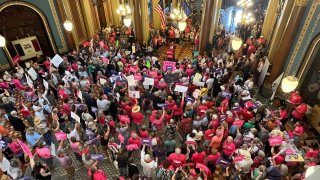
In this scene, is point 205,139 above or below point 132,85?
below

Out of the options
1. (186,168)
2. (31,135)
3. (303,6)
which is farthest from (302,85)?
(31,135)

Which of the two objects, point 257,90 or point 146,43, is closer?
point 257,90

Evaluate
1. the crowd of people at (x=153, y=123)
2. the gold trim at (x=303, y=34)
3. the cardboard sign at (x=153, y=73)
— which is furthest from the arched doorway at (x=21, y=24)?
the gold trim at (x=303, y=34)

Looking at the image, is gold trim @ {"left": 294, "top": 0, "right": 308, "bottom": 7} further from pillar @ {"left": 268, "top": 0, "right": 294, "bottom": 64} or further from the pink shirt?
the pink shirt

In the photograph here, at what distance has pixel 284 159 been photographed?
748 cm

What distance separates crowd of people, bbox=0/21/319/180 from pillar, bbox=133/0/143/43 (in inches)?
118

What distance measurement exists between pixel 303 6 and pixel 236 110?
4.77 metres

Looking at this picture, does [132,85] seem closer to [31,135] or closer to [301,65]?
[31,135]

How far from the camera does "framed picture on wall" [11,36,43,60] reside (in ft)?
48.0

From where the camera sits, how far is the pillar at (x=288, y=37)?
10.0 m

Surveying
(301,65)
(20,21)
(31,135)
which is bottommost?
(31,135)

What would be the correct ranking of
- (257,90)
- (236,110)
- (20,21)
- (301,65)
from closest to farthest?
(236,110) < (301,65) < (257,90) < (20,21)

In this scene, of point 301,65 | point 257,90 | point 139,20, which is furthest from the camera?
point 139,20

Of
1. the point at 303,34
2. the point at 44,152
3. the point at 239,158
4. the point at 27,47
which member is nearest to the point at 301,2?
the point at 303,34
